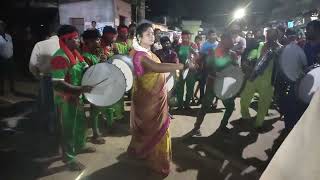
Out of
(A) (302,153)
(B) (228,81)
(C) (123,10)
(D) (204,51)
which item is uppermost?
(C) (123,10)

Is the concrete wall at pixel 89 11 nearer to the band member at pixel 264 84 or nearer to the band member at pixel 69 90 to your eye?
the band member at pixel 264 84

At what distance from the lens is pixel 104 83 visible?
4.37 metres

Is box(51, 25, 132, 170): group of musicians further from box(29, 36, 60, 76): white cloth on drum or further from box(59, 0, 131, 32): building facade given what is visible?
box(59, 0, 131, 32): building facade

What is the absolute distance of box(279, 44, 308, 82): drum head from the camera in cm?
490

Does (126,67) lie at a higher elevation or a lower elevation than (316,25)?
lower

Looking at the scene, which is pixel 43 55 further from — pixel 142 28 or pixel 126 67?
pixel 142 28

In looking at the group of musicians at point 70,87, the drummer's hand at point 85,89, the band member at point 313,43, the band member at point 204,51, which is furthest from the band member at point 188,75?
the drummer's hand at point 85,89

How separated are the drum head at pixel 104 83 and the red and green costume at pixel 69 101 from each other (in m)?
0.19

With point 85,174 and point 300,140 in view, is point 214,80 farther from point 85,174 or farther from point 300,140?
point 300,140

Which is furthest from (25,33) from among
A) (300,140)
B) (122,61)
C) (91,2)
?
(300,140)

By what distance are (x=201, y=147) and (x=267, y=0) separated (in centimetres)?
5019

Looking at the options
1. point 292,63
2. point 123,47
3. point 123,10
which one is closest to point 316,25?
point 292,63

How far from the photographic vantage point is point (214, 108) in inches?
346

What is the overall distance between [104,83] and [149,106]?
56 centimetres
